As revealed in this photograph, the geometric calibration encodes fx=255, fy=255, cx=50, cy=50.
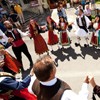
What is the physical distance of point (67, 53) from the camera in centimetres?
935

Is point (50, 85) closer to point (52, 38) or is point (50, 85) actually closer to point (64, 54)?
point (64, 54)

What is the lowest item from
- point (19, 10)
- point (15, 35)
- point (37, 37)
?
point (19, 10)

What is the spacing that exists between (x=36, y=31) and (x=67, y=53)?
56.5 inches

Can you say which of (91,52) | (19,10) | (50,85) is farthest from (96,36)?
(19,10)

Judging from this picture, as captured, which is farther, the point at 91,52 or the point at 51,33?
the point at 51,33

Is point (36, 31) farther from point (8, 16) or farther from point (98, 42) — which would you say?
point (8, 16)

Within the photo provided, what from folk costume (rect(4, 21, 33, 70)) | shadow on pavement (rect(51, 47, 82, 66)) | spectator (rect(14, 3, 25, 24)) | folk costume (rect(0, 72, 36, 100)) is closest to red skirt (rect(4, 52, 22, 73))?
folk costume (rect(4, 21, 33, 70))

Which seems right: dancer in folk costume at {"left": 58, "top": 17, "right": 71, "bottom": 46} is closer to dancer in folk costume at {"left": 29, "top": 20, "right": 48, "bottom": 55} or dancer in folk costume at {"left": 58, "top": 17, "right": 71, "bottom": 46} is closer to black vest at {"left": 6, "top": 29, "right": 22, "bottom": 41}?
dancer in folk costume at {"left": 29, "top": 20, "right": 48, "bottom": 55}

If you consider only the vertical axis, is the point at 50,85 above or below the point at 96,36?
above

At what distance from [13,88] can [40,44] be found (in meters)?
5.47

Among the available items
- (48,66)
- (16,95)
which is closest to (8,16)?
(16,95)

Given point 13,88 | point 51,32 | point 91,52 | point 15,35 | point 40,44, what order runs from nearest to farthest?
1. point 13,88
2. point 15,35
3. point 91,52
4. point 40,44
5. point 51,32

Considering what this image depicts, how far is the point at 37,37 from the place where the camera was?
9.01 m

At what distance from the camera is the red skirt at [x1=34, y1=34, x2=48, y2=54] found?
9.03 meters
